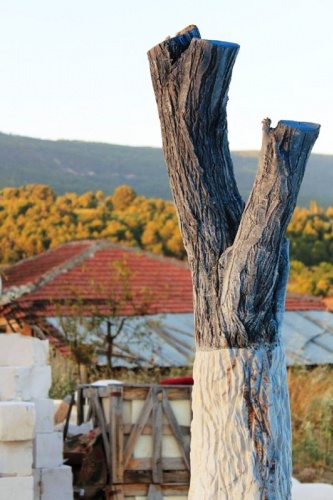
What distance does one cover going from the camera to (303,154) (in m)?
6.56

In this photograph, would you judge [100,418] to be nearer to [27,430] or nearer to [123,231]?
[27,430]

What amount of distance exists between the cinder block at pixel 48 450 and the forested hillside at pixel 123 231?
17.4m

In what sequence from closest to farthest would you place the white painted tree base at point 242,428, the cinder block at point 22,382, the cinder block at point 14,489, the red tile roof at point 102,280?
the white painted tree base at point 242,428 < the cinder block at point 14,489 < the cinder block at point 22,382 < the red tile roof at point 102,280

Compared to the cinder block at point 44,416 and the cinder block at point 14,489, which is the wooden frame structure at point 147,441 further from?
the cinder block at point 14,489

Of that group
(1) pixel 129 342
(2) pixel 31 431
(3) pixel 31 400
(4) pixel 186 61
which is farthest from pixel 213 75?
(1) pixel 129 342

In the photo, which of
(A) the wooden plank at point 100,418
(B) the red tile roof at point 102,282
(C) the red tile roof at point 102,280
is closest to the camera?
(A) the wooden plank at point 100,418

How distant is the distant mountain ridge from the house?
15087mm

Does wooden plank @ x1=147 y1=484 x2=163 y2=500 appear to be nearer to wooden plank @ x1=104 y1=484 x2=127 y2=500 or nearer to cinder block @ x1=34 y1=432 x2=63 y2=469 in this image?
wooden plank @ x1=104 y1=484 x2=127 y2=500

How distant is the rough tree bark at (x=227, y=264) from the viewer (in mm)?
6621

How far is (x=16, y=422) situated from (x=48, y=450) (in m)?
1.52

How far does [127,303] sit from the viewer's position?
22.2 m

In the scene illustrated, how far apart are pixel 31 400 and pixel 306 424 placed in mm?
6543

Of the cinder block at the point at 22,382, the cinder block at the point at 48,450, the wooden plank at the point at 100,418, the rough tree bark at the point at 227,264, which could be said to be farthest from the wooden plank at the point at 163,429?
the rough tree bark at the point at 227,264

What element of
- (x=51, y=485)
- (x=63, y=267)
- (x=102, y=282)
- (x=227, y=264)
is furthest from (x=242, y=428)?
(x=63, y=267)
